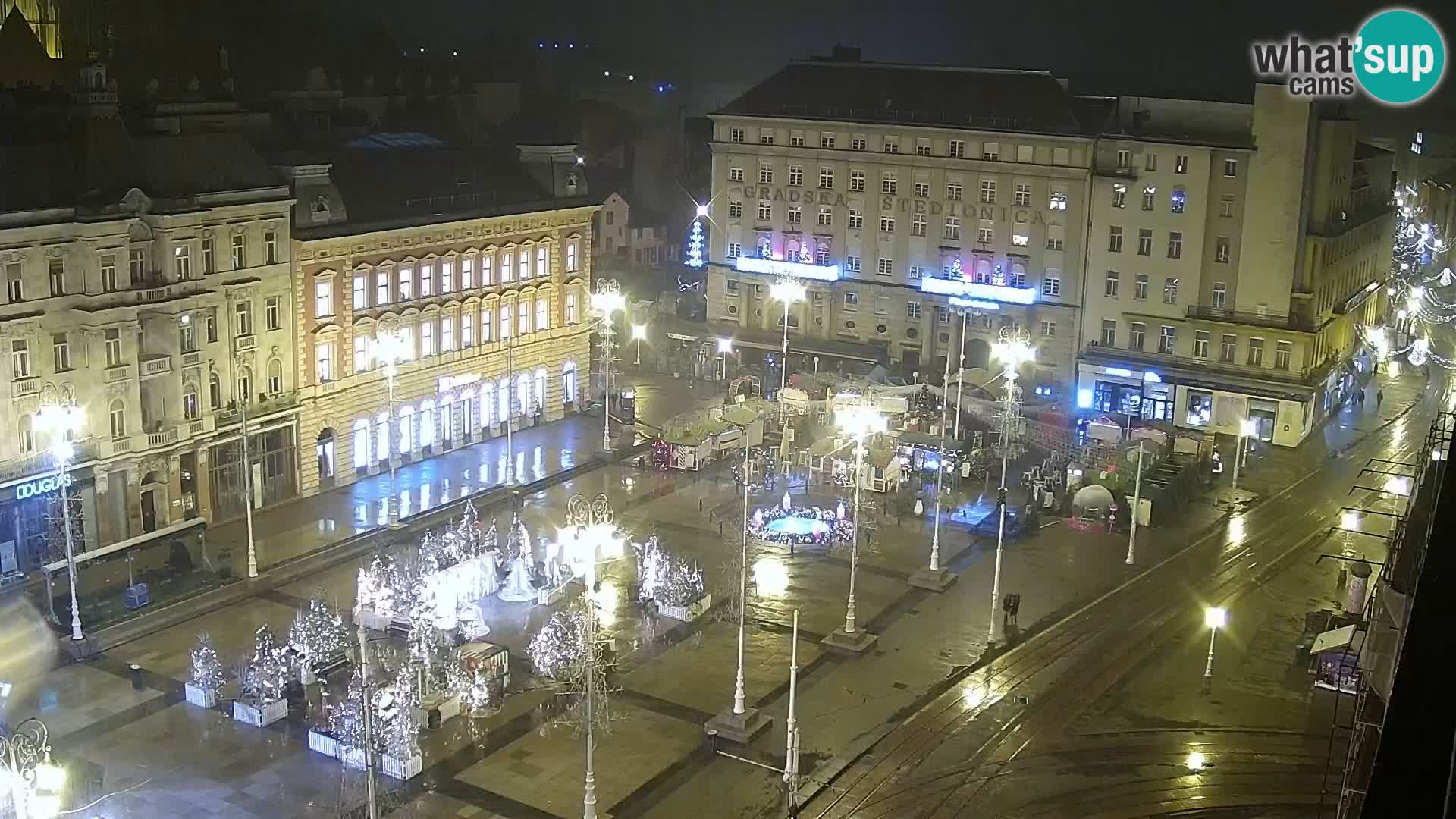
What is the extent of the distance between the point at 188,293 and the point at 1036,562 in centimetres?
3607

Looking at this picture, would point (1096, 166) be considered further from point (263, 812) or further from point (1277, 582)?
point (263, 812)

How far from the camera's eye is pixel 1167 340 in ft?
262

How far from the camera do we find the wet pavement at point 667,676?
38094mm

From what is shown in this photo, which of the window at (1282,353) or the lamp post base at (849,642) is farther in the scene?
the window at (1282,353)

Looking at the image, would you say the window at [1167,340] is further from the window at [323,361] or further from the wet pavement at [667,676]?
the window at [323,361]

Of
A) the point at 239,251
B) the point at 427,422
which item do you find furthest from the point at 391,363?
the point at 427,422

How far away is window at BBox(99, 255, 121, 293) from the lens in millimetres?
53250

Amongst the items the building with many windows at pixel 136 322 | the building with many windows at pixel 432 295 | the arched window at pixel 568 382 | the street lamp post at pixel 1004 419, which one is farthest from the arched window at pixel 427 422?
the street lamp post at pixel 1004 419

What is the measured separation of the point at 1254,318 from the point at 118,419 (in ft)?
187

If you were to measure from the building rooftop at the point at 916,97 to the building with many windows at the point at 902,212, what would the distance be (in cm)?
11

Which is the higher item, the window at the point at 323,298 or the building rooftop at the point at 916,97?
the building rooftop at the point at 916,97

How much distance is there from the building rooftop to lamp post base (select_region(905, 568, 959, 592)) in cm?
3580

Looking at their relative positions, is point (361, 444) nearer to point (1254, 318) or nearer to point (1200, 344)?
point (1200, 344)

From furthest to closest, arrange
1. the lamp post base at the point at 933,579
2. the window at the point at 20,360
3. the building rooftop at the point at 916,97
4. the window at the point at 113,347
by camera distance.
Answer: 1. the building rooftop at the point at 916,97
2. the lamp post base at the point at 933,579
3. the window at the point at 113,347
4. the window at the point at 20,360
